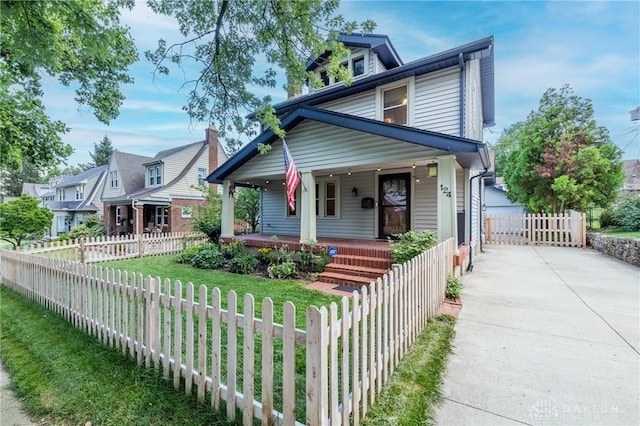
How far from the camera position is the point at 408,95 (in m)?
9.17

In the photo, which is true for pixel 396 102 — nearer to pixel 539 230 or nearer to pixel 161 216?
pixel 539 230

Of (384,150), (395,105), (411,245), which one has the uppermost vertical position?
(395,105)

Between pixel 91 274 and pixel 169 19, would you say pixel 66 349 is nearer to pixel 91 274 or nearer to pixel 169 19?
pixel 91 274

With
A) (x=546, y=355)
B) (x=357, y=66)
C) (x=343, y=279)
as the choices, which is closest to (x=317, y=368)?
(x=546, y=355)

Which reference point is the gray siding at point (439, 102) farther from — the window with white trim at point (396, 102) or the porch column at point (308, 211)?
the porch column at point (308, 211)

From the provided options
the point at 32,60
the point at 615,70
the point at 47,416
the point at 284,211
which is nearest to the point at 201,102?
the point at 32,60

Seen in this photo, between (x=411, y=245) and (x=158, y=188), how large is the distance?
791 inches

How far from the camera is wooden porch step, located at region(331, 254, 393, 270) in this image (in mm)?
6617

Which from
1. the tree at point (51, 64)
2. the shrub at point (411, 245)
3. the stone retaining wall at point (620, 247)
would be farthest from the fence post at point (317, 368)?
the stone retaining wall at point (620, 247)

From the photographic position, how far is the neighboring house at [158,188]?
20.4m

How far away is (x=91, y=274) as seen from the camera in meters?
4.02

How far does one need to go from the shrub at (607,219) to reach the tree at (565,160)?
604 millimetres

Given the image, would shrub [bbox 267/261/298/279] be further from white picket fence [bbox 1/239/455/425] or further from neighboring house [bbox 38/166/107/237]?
neighboring house [bbox 38/166/107/237]

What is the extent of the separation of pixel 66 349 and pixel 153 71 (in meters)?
4.84
